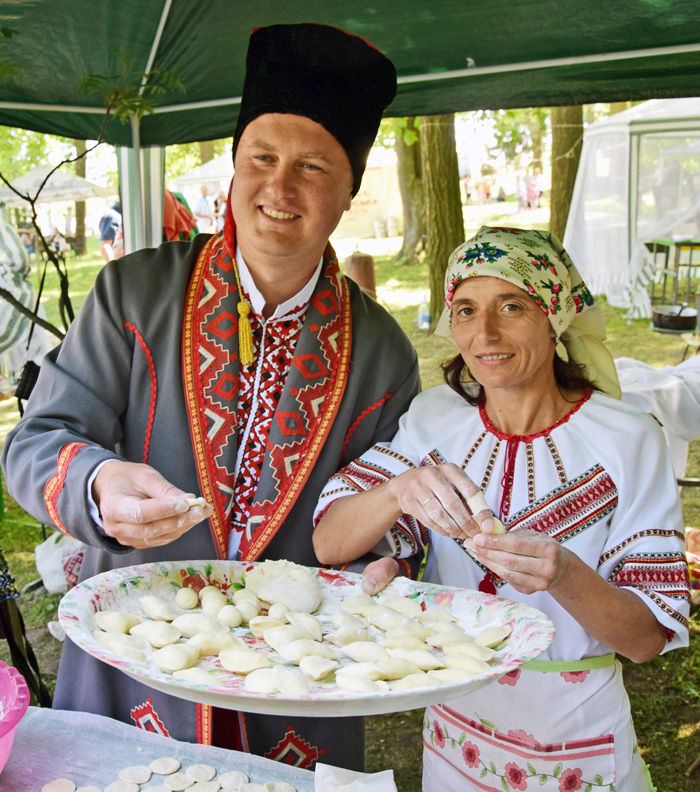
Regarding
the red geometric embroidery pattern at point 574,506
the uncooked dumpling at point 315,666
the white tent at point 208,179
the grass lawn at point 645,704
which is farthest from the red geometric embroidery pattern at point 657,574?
the white tent at point 208,179

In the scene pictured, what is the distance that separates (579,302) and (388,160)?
55.4ft

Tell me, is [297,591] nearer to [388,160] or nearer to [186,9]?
[186,9]

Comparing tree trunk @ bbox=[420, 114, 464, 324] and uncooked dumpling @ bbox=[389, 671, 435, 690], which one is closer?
uncooked dumpling @ bbox=[389, 671, 435, 690]

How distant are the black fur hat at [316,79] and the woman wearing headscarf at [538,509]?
1.34 ft

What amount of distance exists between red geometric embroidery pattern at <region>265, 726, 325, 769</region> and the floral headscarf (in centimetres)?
105

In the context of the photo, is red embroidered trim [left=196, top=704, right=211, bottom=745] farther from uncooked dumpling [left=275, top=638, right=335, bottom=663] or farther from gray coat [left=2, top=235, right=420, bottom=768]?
uncooked dumpling [left=275, top=638, right=335, bottom=663]

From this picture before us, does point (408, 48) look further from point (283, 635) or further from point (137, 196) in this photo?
point (283, 635)

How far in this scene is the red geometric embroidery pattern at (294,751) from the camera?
1.80 m

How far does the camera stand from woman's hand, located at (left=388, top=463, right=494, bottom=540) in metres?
1.47

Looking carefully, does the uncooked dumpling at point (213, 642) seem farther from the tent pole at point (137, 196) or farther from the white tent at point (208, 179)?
the white tent at point (208, 179)

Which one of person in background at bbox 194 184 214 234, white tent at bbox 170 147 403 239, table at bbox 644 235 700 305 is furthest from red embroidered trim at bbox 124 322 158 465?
white tent at bbox 170 147 403 239

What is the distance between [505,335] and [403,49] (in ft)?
4.90

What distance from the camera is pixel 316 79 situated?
1.77 m

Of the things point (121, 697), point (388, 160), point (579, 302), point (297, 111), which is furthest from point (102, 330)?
point (388, 160)
